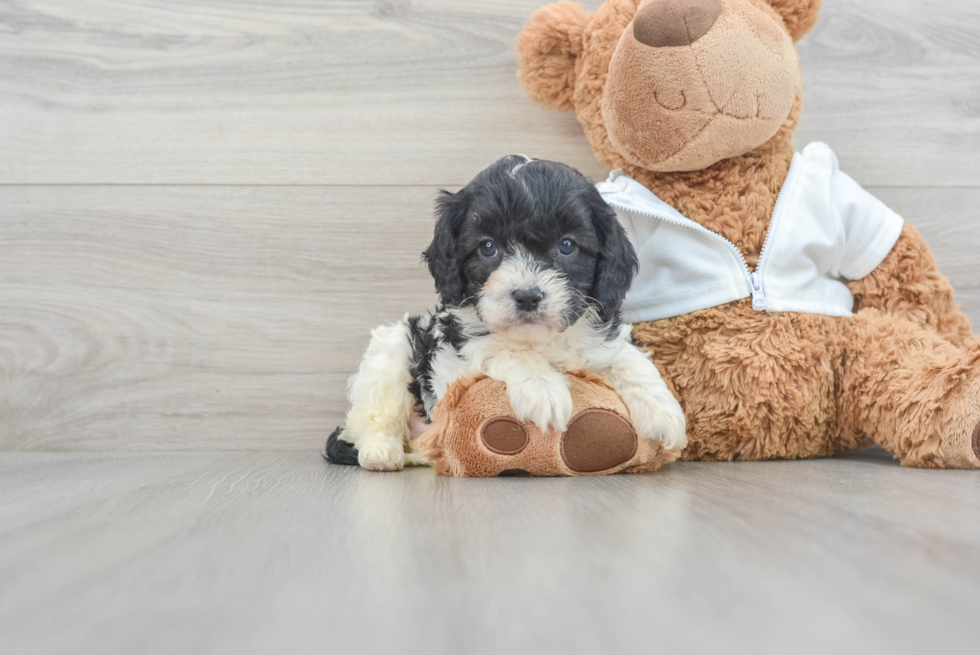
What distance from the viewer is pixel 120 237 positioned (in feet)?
6.49

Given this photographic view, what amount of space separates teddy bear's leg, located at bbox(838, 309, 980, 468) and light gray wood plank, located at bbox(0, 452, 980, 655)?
0.15 metres

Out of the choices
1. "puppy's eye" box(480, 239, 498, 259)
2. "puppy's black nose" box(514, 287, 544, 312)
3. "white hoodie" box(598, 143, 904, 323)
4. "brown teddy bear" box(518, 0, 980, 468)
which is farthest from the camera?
"white hoodie" box(598, 143, 904, 323)

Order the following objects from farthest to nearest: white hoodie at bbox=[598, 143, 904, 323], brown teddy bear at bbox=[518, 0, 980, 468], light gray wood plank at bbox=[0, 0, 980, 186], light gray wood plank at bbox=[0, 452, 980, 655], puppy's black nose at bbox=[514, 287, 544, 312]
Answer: light gray wood plank at bbox=[0, 0, 980, 186]
white hoodie at bbox=[598, 143, 904, 323]
brown teddy bear at bbox=[518, 0, 980, 468]
puppy's black nose at bbox=[514, 287, 544, 312]
light gray wood plank at bbox=[0, 452, 980, 655]

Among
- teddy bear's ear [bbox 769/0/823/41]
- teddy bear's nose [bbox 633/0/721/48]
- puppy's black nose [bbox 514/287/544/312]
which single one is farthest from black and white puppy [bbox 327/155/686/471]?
teddy bear's ear [bbox 769/0/823/41]

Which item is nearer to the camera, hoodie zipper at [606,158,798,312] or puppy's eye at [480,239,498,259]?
puppy's eye at [480,239,498,259]

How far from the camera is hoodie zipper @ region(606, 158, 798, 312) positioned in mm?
1551

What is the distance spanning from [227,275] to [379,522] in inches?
49.2

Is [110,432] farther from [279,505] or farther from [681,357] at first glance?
[681,357]

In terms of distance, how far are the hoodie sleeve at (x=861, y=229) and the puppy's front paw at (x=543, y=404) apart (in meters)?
0.82

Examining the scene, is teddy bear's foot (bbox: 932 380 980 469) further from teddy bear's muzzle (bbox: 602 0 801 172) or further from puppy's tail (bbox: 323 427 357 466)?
puppy's tail (bbox: 323 427 357 466)

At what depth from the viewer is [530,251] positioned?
1329mm

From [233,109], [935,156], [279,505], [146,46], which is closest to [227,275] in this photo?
[233,109]

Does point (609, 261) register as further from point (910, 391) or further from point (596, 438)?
point (910, 391)

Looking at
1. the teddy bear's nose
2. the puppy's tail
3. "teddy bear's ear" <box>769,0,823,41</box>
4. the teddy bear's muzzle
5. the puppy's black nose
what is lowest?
the puppy's tail
